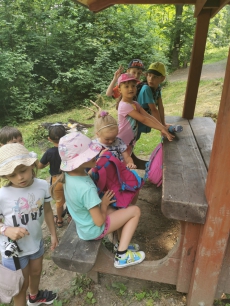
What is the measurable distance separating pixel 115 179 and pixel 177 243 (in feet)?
2.30

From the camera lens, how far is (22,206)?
178 centimetres

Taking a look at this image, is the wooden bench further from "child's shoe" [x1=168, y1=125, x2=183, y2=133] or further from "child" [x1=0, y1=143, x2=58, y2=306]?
"child's shoe" [x1=168, y1=125, x2=183, y2=133]

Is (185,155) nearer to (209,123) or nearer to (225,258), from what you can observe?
(225,258)

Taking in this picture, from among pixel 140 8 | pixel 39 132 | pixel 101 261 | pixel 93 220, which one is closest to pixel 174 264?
pixel 101 261

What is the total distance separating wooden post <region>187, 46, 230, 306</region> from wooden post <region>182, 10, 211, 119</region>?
2150 millimetres

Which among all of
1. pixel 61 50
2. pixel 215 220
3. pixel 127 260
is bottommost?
pixel 127 260

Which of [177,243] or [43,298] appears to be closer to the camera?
[177,243]

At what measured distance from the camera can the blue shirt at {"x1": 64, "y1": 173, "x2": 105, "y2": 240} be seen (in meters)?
1.70

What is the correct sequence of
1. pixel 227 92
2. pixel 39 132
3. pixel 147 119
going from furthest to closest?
pixel 39 132 → pixel 147 119 → pixel 227 92

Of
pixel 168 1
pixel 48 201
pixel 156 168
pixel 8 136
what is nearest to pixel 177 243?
pixel 48 201

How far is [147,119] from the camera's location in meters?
2.80

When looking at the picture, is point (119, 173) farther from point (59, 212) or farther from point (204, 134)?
point (204, 134)

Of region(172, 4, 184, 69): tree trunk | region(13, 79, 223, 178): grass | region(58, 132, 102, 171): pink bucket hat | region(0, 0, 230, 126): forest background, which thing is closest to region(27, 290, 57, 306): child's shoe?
region(58, 132, 102, 171): pink bucket hat

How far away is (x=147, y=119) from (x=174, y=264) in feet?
4.81
